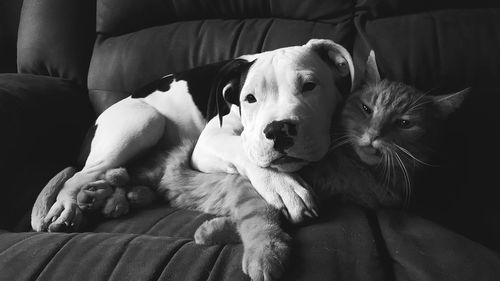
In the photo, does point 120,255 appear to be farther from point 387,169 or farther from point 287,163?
point 387,169

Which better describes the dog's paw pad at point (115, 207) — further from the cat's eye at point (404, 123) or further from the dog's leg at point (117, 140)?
the cat's eye at point (404, 123)

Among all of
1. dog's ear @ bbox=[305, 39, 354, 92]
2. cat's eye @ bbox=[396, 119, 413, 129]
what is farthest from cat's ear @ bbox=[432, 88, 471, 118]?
dog's ear @ bbox=[305, 39, 354, 92]

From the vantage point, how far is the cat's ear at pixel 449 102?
0.85 metres

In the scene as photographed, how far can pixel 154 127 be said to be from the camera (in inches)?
48.5

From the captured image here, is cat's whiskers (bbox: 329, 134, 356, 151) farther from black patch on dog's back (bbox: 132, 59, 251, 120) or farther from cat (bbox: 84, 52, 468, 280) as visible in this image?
black patch on dog's back (bbox: 132, 59, 251, 120)

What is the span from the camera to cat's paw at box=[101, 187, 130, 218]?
3.15 ft

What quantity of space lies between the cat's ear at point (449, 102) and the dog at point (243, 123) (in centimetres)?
22

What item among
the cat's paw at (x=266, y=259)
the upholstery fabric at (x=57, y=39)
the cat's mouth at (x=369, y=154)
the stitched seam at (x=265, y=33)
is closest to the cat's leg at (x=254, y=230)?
the cat's paw at (x=266, y=259)

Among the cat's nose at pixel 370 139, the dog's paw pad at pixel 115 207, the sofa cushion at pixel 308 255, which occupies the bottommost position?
the dog's paw pad at pixel 115 207

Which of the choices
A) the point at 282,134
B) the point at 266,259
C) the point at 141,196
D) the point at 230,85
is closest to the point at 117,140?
the point at 141,196

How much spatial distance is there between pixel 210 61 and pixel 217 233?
87 cm

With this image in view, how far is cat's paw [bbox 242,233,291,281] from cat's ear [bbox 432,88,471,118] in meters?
0.51

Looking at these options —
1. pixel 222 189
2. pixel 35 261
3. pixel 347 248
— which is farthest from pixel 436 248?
pixel 35 261

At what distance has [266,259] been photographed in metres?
0.63
